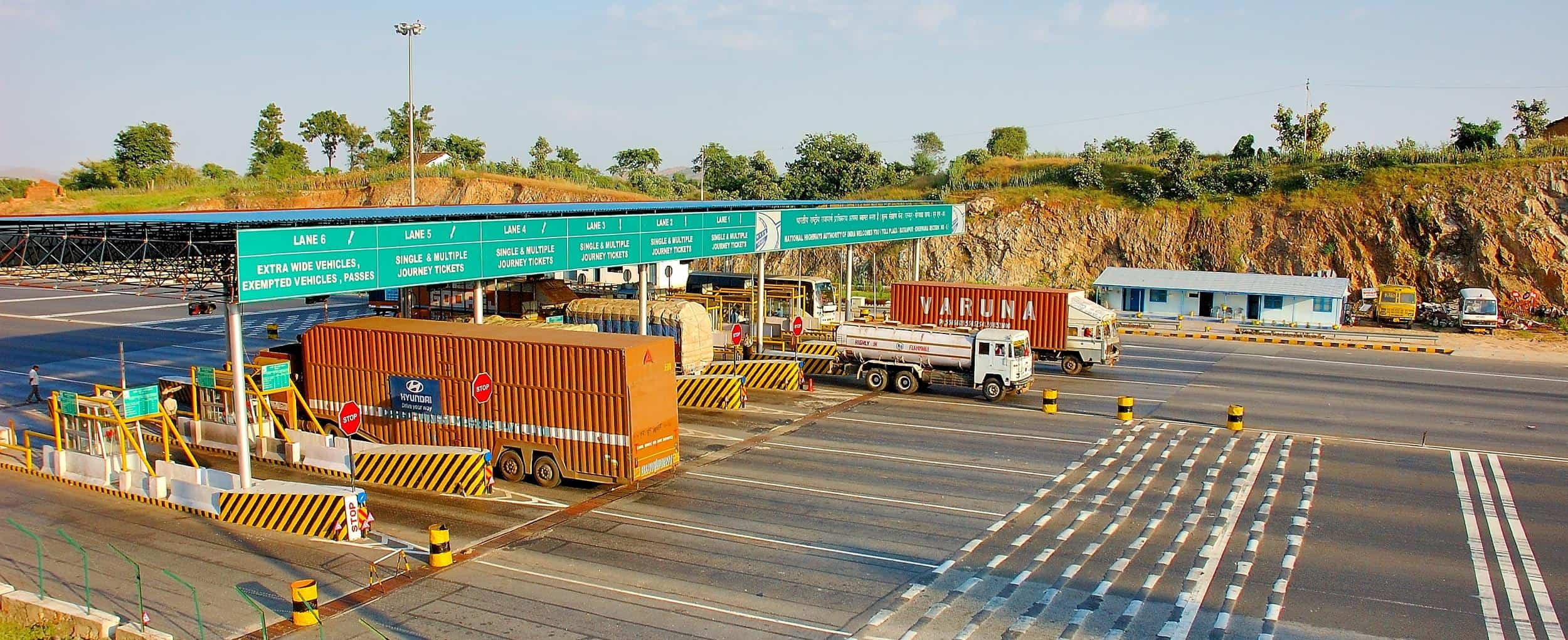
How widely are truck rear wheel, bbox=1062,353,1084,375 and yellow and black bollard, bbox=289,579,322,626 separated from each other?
94.2 ft

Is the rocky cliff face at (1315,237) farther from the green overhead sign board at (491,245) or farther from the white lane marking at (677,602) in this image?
the white lane marking at (677,602)

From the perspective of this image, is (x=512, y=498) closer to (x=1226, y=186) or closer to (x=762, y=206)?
(x=762, y=206)

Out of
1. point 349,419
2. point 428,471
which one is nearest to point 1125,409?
point 428,471

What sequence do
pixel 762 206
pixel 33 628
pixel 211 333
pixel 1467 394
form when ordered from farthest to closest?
pixel 211 333
pixel 762 206
pixel 1467 394
pixel 33 628

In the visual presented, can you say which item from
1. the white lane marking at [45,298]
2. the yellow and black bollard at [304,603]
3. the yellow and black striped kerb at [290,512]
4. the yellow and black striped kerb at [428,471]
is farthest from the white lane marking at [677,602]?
the white lane marking at [45,298]

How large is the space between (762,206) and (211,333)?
86.6 ft

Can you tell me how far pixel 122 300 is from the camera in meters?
59.6

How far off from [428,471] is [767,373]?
13.9m

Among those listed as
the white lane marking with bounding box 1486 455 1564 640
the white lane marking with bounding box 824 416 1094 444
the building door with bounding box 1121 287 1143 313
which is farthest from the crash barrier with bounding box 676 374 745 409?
the building door with bounding box 1121 287 1143 313

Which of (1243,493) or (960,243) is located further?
(960,243)

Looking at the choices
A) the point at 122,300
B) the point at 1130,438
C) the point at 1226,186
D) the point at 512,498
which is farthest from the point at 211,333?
the point at 1226,186

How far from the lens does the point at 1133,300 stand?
180ft

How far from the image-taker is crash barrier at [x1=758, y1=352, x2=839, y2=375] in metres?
34.5

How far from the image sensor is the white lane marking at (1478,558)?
14898 millimetres
